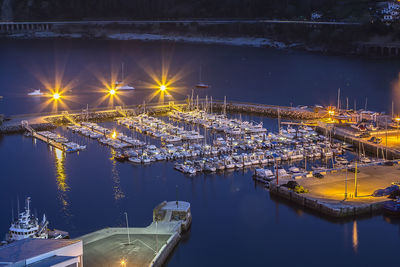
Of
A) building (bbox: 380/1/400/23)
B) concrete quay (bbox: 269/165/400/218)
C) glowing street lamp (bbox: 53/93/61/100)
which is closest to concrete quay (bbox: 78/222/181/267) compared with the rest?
concrete quay (bbox: 269/165/400/218)

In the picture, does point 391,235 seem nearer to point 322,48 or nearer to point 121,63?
point 121,63

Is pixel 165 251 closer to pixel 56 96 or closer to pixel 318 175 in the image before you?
pixel 318 175

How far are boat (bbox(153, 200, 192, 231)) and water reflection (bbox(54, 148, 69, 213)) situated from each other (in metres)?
3.83

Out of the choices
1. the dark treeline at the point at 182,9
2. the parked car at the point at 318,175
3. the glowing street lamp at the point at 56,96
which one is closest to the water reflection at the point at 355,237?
the parked car at the point at 318,175

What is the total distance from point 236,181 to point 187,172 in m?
2.02

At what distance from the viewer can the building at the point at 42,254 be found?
14.2 metres

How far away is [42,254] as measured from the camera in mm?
14422

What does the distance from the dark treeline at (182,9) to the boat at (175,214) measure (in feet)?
204

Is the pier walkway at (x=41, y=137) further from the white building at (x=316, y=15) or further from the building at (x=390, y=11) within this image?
the white building at (x=316, y=15)

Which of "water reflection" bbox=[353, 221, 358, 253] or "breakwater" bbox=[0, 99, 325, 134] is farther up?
"breakwater" bbox=[0, 99, 325, 134]

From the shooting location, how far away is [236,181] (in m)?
26.5

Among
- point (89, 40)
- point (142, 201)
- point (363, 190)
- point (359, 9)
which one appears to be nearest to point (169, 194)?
point (142, 201)

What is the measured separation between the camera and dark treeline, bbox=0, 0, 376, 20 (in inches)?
3371

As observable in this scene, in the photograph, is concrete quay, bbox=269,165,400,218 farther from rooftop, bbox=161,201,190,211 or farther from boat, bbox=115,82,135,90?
boat, bbox=115,82,135,90
